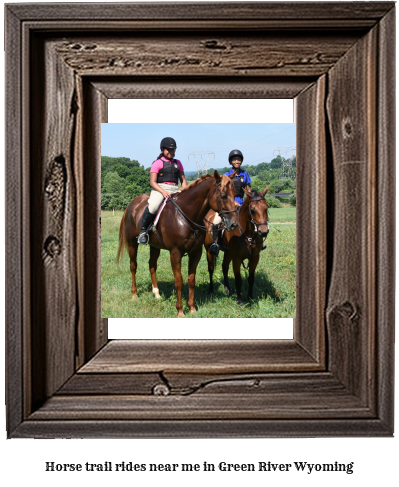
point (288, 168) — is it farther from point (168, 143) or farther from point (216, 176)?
point (168, 143)

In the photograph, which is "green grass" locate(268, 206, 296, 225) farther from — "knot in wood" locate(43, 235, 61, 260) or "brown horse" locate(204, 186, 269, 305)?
"knot in wood" locate(43, 235, 61, 260)

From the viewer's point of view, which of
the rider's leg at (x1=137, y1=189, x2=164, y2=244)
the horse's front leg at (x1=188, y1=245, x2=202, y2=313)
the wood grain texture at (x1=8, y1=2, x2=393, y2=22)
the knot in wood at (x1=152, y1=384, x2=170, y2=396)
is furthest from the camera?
the rider's leg at (x1=137, y1=189, x2=164, y2=244)

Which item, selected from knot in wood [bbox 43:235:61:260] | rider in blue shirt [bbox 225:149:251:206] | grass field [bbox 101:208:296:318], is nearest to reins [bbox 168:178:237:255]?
rider in blue shirt [bbox 225:149:251:206]

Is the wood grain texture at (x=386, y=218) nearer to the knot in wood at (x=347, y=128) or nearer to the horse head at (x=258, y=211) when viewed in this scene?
the knot in wood at (x=347, y=128)

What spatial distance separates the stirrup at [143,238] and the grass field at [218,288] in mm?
207

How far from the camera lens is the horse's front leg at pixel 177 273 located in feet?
8.79

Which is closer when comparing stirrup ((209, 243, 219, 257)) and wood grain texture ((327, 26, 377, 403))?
wood grain texture ((327, 26, 377, 403))

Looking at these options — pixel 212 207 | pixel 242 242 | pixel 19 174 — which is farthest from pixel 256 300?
pixel 19 174

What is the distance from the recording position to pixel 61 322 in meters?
2.51

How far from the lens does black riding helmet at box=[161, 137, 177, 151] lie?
8.56ft

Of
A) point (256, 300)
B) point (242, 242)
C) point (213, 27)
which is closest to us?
point (213, 27)

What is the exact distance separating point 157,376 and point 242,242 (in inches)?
40.4

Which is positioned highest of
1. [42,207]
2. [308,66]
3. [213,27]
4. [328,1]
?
[328,1]

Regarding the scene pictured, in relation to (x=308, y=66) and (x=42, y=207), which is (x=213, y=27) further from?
(x=42, y=207)
